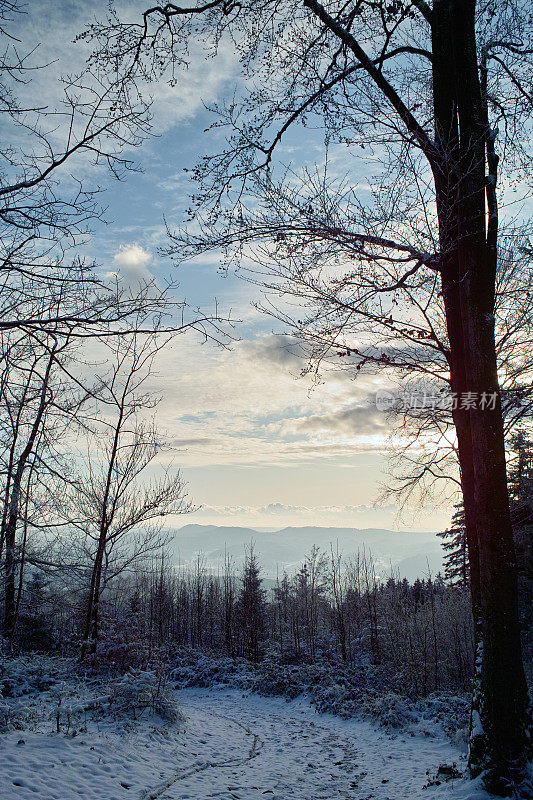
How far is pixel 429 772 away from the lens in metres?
6.65

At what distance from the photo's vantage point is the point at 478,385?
5.16m

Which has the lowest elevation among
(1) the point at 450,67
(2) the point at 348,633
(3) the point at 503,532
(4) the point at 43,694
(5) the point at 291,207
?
(2) the point at 348,633

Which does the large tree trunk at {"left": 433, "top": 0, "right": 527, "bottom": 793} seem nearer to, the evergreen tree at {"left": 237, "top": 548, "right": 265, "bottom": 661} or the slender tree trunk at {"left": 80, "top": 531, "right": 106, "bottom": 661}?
the slender tree trunk at {"left": 80, "top": 531, "right": 106, "bottom": 661}

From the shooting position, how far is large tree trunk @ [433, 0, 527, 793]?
Answer: 15.0ft

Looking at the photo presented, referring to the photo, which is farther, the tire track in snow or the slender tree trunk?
the slender tree trunk

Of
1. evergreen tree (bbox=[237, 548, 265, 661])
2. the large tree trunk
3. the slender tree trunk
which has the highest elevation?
the large tree trunk

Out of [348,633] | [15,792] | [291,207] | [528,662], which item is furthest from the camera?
[348,633]

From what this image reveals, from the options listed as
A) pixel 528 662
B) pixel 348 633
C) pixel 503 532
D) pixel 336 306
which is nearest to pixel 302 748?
pixel 503 532

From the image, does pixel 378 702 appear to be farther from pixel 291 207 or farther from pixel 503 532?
pixel 291 207

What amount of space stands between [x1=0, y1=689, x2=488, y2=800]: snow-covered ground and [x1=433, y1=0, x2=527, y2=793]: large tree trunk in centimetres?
71

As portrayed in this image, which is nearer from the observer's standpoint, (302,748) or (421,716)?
(302,748)

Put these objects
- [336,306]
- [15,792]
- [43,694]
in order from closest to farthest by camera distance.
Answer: [15,792]
[336,306]
[43,694]

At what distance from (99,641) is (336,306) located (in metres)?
10.1

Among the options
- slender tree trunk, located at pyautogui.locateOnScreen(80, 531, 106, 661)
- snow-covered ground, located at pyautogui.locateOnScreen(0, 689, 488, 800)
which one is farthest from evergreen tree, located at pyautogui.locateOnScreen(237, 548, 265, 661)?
snow-covered ground, located at pyautogui.locateOnScreen(0, 689, 488, 800)
